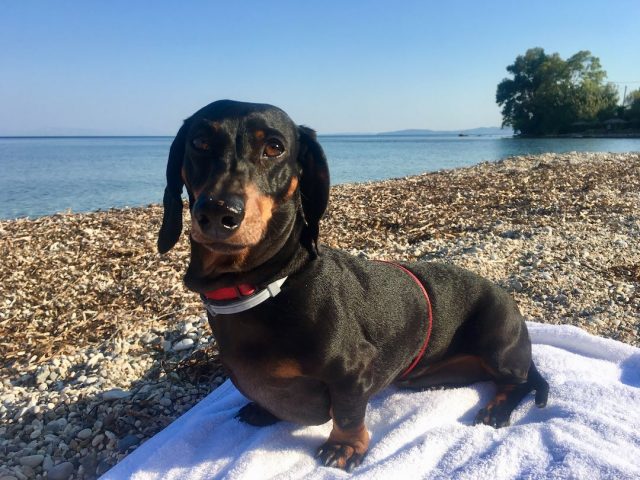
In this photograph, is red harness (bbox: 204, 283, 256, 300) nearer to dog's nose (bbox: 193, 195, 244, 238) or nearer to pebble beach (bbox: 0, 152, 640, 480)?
dog's nose (bbox: 193, 195, 244, 238)

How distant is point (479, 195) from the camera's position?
10.9m

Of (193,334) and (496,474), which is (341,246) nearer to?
(193,334)

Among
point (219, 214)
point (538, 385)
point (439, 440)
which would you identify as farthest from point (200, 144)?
point (538, 385)

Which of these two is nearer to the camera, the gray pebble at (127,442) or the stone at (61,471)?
the stone at (61,471)

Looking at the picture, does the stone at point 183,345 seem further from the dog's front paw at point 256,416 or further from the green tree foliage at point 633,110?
the green tree foliage at point 633,110

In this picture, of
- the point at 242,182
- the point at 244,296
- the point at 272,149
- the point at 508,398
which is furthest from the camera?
the point at 508,398

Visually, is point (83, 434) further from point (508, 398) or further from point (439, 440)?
point (508, 398)

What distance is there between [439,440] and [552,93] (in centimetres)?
7312

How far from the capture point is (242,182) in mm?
2205

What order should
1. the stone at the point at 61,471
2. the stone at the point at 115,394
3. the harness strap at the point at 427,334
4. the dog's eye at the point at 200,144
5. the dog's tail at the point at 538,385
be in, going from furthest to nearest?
the stone at the point at 115,394 < the dog's tail at the point at 538,385 < the harness strap at the point at 427,334 < the stone at the point at 61,471 < the dog's eye at the point at 200,144

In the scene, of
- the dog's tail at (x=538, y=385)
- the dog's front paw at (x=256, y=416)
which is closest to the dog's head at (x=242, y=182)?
the dog's front paw at (x=256, y=416)

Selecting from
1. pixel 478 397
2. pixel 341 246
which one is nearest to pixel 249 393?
pixel 478 397

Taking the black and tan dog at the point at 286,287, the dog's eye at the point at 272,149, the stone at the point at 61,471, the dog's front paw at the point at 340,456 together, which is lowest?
the stone at the point at 61,471

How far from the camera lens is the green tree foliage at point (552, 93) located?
213 ft
